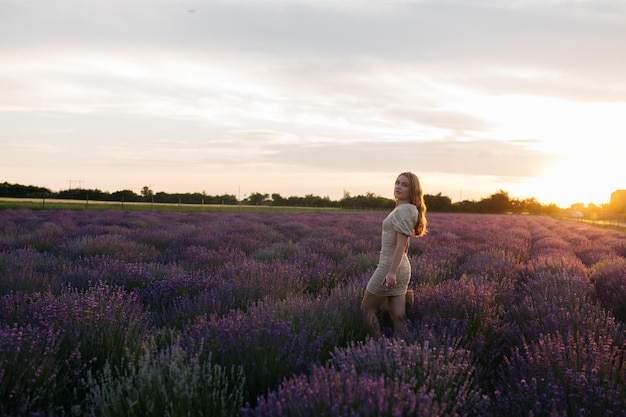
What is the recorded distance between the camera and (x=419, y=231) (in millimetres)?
4117

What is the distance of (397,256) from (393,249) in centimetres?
19

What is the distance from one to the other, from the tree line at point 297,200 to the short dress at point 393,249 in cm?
4541

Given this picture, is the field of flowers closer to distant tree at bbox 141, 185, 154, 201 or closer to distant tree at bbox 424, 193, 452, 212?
distant tree at bbox 141, 185, 154, 201

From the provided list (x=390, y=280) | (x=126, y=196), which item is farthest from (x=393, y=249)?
(x=126, y=196)

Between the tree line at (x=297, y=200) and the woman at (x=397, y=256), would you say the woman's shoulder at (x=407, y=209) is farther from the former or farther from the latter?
the tree line at (x=297, y=200)

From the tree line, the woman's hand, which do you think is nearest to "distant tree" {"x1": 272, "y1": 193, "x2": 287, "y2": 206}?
the tree line

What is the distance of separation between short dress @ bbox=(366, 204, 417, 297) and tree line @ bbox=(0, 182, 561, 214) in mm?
45405

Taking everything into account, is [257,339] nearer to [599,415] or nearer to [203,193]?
[599,415]

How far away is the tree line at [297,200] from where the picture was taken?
184 feet

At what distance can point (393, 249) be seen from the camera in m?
3.99

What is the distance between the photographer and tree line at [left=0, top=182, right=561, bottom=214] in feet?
184

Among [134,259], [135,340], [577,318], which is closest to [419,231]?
[577,318]

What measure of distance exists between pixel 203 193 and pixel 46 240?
5500 centimetres

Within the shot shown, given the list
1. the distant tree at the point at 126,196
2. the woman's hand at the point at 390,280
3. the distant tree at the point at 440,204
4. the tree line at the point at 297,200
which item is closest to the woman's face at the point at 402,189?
the woman's hand at the point at 390,280
